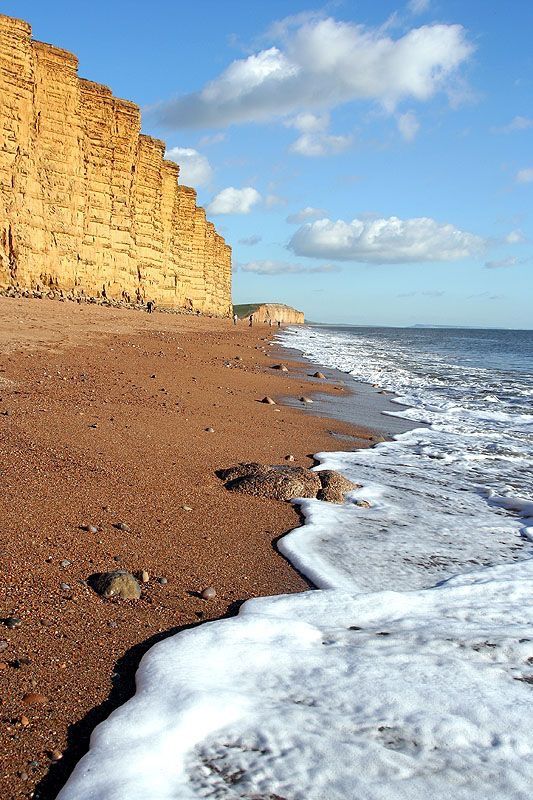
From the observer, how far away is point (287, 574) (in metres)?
3.56

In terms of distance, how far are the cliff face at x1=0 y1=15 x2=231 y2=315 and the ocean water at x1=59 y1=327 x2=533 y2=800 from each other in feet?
79.2

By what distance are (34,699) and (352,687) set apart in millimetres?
1186

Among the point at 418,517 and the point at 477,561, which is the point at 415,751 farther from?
the point at 418,517

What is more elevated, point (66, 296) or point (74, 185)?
point (74, 185)

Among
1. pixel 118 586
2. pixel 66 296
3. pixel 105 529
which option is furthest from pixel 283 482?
pixel 66 296

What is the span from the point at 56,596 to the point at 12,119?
2645cm

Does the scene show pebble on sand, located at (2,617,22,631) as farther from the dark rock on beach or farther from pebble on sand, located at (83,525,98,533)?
the dark rock on beach

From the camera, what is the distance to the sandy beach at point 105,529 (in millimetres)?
2175

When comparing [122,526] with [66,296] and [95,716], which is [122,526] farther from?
[66,296]

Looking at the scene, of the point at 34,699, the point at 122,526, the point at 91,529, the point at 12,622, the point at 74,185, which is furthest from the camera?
the point at 74,185

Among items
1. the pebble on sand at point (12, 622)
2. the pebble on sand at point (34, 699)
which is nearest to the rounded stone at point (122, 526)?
the pebble on sand at point (12, 622)

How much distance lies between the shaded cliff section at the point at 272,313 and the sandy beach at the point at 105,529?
105 meters

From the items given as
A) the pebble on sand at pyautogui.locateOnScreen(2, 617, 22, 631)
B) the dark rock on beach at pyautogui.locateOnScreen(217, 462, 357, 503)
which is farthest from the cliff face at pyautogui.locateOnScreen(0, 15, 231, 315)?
the pebble on sand at pyautogui.locateOnScreen(2, 617, 22, 631)

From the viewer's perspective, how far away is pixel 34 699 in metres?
2.11
